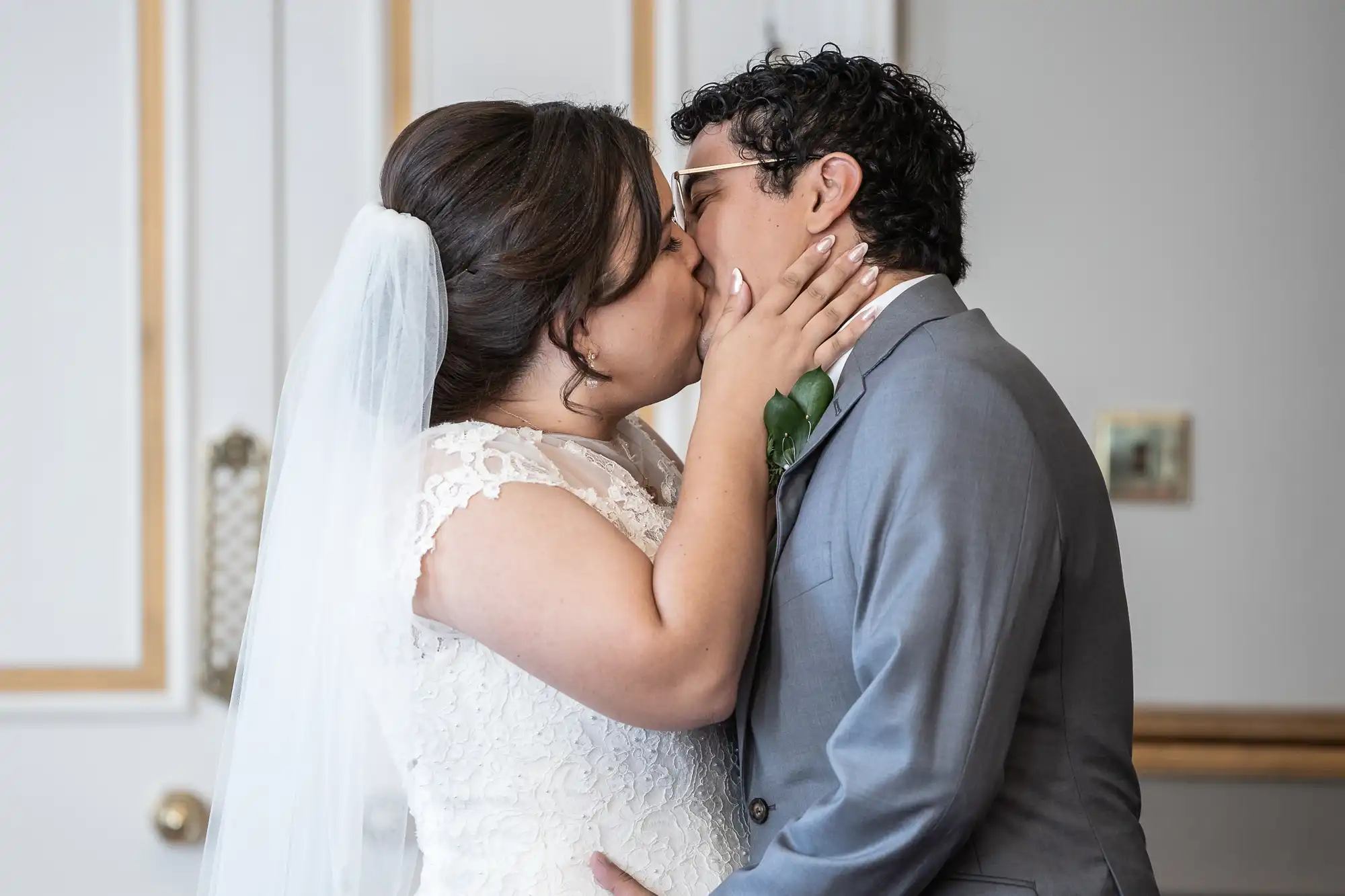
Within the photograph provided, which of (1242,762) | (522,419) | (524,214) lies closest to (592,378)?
(522,419)

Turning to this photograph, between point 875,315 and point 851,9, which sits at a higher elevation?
point 851,9

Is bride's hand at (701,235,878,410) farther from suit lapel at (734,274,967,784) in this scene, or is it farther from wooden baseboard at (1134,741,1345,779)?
wooden baseboard at (1134,741,1345,779)

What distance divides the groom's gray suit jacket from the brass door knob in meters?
1.45

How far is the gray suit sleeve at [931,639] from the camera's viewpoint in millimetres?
1149

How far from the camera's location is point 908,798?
45.1 inches

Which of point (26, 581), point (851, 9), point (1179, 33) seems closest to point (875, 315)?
point (851, 9)

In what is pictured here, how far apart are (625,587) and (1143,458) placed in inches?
63.4

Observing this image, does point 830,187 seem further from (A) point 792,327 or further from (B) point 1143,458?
(B) point 1143,458

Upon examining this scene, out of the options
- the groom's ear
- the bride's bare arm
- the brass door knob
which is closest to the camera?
the bride's bare arm

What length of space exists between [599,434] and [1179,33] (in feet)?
5.48

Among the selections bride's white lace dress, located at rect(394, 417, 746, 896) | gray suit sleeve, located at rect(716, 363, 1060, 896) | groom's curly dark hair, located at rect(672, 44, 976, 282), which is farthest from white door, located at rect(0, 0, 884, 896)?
gray suit sleeve, located at rect(716, 363, 1060, 896)

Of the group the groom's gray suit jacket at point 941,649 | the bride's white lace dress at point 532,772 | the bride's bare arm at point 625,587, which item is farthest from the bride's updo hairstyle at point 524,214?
the groom's gray suit jacket at point 941,649

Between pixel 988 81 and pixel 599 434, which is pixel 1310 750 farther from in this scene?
pixel 599 434

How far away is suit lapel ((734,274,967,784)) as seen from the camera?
4.58ft
